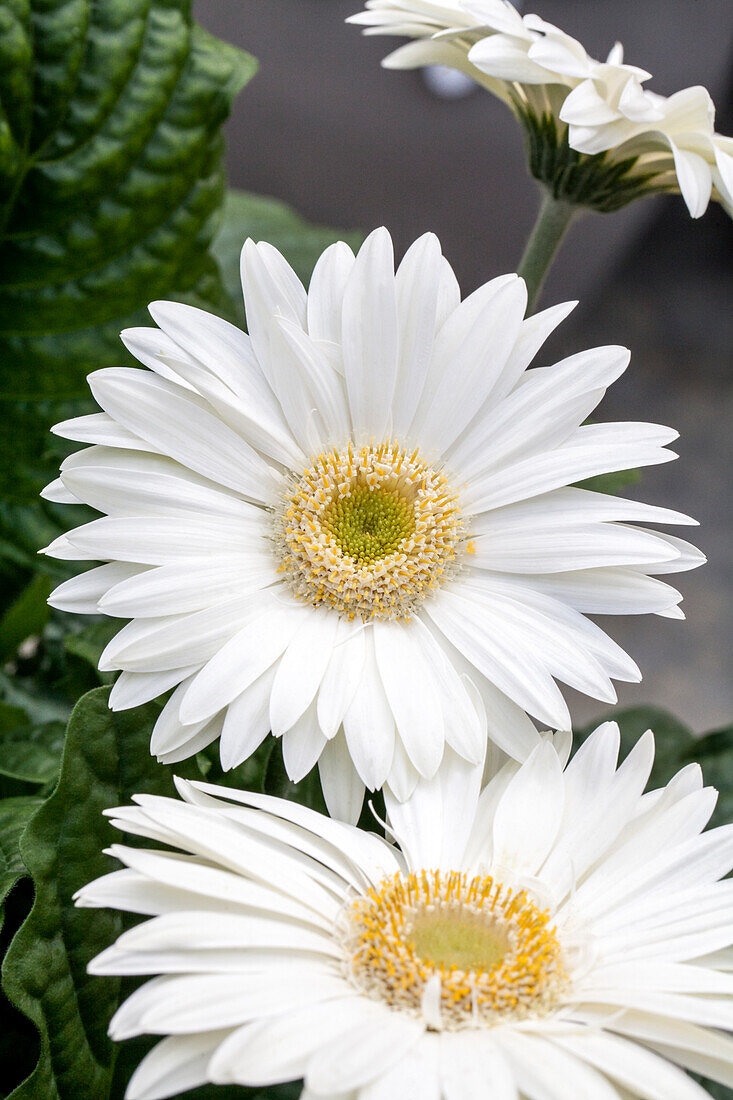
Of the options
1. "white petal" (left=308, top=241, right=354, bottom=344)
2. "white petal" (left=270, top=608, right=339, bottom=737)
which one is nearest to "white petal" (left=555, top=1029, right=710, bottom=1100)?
"white petal" (left=270, top=608, right=339, bottom=737)

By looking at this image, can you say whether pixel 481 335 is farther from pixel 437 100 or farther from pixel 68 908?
pixel 437 100

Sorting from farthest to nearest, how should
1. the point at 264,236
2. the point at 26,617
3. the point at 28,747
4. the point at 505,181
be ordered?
1. the point at 505,181
2. the point at 264,236
3. the point at 26,617
4. the point at 28,747

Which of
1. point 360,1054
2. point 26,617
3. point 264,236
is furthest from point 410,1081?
point 264,236

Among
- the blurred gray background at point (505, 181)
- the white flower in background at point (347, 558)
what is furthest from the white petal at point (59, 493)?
the blurred gray background at point (505, 181)

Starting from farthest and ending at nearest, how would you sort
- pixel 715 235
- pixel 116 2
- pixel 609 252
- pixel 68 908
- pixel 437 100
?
pixel 715 235 < pixel 609 252 < pixel 437 100 < pixel 116 2 < pixel 68 908

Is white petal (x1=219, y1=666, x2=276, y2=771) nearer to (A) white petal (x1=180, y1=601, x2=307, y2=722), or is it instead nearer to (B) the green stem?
(A) white petal (x1=180, y1=601, x2=307, y2=722)

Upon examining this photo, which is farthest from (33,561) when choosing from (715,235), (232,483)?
(715,235)

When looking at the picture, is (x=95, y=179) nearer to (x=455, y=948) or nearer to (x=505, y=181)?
(x=455, y=948)
